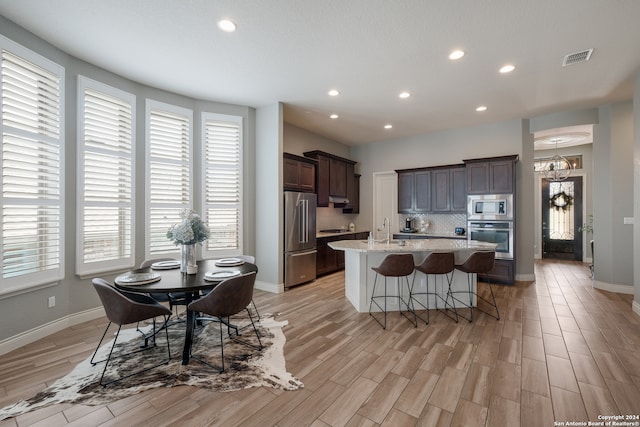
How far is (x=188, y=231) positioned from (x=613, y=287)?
21.7 ft

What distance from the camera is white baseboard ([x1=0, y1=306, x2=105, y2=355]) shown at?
9.09 ft

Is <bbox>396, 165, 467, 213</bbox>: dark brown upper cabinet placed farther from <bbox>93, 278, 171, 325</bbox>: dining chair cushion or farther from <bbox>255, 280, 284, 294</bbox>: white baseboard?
<bbox>93, 278, 171, 325</bbox>: dining chair cushion

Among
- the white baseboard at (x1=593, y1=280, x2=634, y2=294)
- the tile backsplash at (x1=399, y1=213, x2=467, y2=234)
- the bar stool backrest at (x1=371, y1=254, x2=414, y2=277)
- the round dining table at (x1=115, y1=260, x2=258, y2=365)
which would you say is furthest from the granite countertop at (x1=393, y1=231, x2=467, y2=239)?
the round dining table at (x1=115, y1=260, x2=258, y2=365)

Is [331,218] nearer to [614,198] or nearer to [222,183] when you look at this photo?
[222,183]

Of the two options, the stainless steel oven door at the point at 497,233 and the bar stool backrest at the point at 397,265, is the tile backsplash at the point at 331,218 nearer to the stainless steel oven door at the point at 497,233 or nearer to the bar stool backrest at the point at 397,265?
the stainless steel oven door at the point at 497,233

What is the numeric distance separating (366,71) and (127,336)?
4.29 meters

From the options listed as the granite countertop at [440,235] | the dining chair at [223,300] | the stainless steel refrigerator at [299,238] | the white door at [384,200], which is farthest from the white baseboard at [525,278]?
the dining chair at [223,300]

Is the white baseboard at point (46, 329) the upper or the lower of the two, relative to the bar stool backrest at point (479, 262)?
lower

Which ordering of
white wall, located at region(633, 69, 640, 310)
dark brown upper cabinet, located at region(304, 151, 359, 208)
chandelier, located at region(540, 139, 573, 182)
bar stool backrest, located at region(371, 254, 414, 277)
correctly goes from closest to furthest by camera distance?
bar stool backrest, located at region(371, 254, 414, 277) < white wall, located at region(633, 69, 640, 310) < dark brown upper cabinet, located at region(304, 151, 359, 208) < chandelier, located at region(540, 139, 573, 182)

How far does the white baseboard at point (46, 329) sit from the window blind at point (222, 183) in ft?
5.26

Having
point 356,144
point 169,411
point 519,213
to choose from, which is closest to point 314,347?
point 169,411

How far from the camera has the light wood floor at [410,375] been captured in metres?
1.89

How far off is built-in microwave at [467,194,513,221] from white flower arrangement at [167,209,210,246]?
16.4 feet

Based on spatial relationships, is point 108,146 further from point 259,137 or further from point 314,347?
point 314,347
